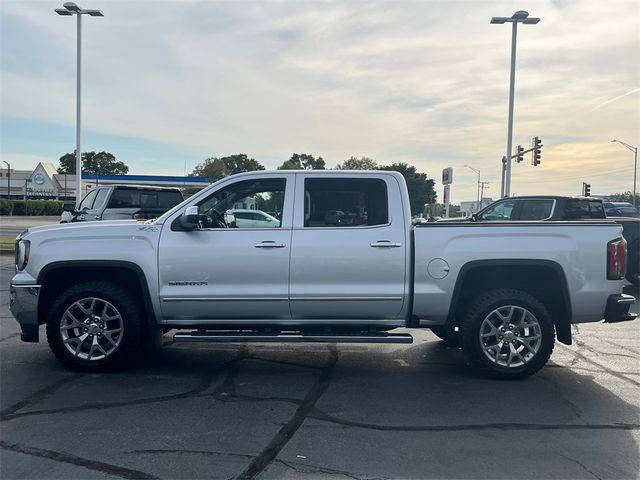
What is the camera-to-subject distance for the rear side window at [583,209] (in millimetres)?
11641

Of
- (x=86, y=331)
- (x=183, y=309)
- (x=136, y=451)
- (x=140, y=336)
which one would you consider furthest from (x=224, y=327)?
(x=136, y=451)

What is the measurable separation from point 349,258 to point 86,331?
107 inches

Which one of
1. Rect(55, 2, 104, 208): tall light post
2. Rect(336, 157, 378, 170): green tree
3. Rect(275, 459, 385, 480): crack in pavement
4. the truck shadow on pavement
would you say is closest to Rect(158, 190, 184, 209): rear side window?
Rect(55, 2, 104, 208): tall light post

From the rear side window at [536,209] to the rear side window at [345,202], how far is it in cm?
737

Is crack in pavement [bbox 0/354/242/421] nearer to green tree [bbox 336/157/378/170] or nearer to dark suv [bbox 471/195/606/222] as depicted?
dark suv [bbox 471/195/606/222]

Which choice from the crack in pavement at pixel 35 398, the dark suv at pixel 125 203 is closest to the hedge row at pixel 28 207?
the dark suv at pixel 125 203

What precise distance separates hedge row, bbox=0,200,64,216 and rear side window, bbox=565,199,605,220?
5206 centimetres

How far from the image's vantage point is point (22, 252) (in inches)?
221

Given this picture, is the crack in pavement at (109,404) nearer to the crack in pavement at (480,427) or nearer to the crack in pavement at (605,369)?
the crack in pavement at (480,427)

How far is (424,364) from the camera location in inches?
243

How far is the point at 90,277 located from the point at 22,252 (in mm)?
694

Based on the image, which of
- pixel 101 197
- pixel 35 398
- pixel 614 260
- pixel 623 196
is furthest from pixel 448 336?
pixel 623 196

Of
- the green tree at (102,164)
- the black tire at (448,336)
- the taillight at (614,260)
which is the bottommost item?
the black tire at (448,336)

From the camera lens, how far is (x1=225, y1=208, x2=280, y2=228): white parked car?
5.62 meters
